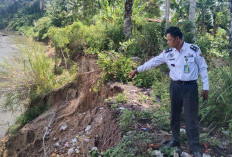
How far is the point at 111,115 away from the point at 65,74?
13.7 ft

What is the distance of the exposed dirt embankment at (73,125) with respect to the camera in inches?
162

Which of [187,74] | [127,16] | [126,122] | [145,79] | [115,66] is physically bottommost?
[126,122]

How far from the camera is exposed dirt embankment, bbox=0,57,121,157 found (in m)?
4.12

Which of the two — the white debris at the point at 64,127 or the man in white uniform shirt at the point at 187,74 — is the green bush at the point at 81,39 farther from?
the man in white uniform shirt at the point at 187,74

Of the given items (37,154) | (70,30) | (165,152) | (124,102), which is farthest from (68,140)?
(70,30)

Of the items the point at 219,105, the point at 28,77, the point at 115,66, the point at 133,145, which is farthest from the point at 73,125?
the point at 219,105

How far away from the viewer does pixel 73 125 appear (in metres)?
5.50

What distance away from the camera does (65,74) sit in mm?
8070

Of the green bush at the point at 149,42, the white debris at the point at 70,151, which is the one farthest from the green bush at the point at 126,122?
the green bush at the point at 149,42

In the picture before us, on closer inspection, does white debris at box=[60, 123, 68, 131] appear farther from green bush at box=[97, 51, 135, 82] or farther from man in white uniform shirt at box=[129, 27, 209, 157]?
man in white uniform shirt at box=[129, 27, 209, 157]

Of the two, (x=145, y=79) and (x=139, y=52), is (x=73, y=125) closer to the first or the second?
(x=145, y=79)

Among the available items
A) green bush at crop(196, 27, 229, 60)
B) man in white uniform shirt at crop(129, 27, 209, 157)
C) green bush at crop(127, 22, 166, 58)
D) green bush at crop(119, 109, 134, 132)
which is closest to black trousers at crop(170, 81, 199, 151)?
man in white uniform shirt at crop(129, 27, 209, 157)

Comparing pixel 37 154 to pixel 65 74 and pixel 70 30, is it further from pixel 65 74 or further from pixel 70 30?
pixel 70 30

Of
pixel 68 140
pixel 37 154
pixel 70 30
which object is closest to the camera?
pixel 68 140
